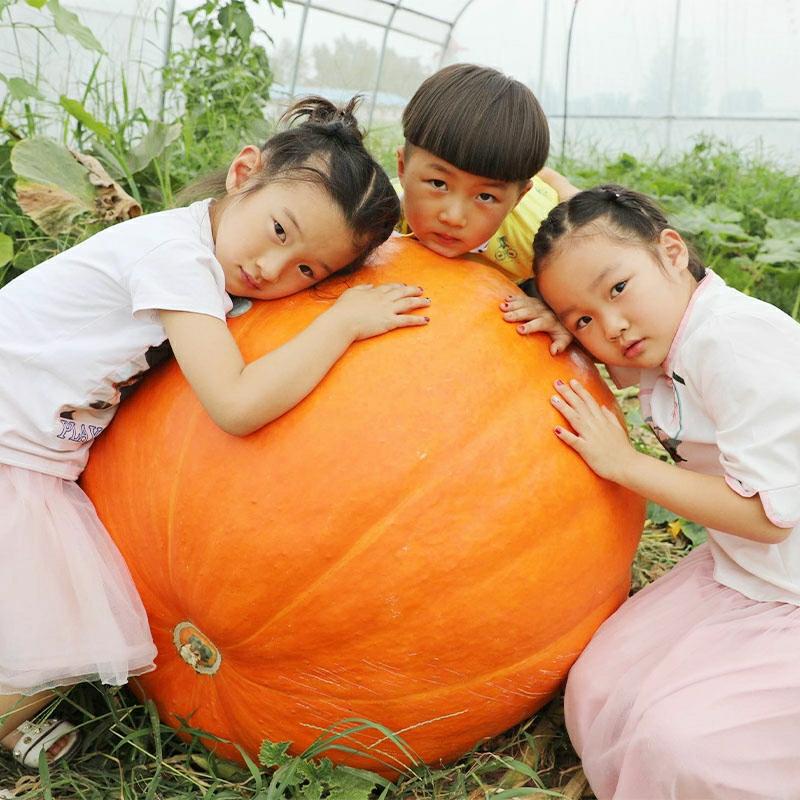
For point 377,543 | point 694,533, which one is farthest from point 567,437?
point 694,533

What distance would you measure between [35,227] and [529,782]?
225 cm

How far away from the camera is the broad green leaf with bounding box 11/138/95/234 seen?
261 cm

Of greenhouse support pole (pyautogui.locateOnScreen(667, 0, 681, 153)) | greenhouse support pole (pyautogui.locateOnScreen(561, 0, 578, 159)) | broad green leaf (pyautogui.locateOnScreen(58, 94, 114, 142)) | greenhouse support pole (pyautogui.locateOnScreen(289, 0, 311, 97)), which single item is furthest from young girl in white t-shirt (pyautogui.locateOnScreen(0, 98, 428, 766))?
greenhouse support pole (pyautogui.locateOnScreen(289, 0, 311, 97))

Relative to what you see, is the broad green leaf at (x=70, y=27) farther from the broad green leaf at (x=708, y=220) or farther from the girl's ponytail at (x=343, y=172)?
the broad green leaf at (x=708, y=220)

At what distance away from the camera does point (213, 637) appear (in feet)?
5.20

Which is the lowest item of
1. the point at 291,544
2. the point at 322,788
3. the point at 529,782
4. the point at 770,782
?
the point at 529,782

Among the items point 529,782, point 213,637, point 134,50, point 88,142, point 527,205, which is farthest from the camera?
point 134,50

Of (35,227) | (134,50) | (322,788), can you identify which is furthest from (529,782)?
(134,50)

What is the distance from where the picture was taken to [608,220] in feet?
6.04

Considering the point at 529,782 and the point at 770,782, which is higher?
the point at 770,782

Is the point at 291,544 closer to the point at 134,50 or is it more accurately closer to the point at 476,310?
the point at 476,310

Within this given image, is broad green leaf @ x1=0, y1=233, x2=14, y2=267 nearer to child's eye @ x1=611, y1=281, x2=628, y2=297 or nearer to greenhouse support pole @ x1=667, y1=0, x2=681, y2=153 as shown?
child's eye @ x1=611, y1=281, x2=628, y2=297

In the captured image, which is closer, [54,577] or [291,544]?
[291,544]

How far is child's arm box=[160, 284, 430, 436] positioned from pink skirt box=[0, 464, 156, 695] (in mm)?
375
